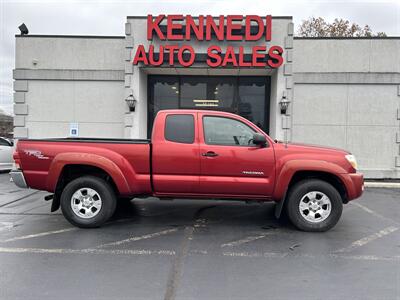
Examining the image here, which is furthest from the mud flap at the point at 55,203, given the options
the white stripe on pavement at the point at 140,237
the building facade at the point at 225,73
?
the building facade at the point at 225,73

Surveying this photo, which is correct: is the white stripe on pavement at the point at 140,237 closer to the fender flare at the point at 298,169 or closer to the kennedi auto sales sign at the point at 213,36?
the fender flare at the point at 298,169

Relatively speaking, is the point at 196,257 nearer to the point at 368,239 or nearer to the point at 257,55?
the point at 368,239

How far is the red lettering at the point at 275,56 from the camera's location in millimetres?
11688

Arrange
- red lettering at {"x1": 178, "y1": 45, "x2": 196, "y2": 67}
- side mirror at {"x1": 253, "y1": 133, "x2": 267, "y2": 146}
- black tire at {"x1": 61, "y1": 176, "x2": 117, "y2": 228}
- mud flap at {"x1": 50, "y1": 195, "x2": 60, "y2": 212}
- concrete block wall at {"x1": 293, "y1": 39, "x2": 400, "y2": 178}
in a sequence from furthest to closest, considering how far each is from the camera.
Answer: concrete block wall at {"x1": 293, "y1": 39, "x2": 400, "y2": 178} → red lettering at {"x1": 178, "y1": 45, "x2": 196, "y2": 67} → mud flap at {"x1": 50, "y1": 195, "x2": 60, "y2": 212} → black tire at {"x1": 61, "y1": 176, "x2": 117, "y2": 228} → side mirror at {"x1": 253, "y1": 133, "x2": 267, "y2": 146}

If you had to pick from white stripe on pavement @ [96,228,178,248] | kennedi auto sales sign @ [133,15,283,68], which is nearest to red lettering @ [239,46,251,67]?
kennedi auto sales sign @ [133,15,283,68]

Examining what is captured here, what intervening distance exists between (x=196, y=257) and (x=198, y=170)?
1550mm

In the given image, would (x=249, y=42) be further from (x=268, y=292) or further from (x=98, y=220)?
(x=268, y=292)

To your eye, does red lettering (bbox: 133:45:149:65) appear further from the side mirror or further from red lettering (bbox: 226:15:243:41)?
the side mirror

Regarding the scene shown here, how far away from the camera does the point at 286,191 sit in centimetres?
561

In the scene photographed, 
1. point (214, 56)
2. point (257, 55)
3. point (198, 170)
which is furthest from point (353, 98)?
point (198, 170)

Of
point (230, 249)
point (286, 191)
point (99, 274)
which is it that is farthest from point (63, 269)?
point (286, 191)

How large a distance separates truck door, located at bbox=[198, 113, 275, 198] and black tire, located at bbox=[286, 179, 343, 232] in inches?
17.0

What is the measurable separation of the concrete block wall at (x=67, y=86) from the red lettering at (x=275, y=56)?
527cm

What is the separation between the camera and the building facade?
464 inches
